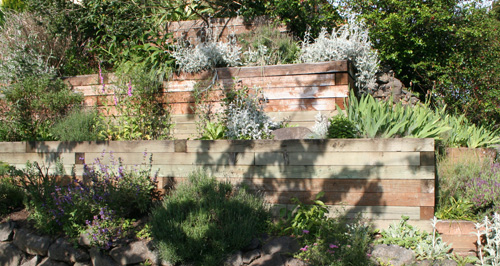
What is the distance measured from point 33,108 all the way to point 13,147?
76 cm

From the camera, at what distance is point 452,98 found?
721 centimetres

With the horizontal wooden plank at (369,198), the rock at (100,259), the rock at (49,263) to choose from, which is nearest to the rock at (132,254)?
the rock at (100,259)

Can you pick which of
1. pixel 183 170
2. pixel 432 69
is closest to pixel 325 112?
pixel 183 170

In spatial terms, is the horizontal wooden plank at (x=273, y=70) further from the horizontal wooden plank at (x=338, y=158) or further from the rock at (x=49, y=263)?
the rock at (x=49, y=263)

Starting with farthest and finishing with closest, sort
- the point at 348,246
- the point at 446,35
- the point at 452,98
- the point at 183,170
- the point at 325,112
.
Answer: the point at 446,35 < the point at 452,98 < the point at 325,112 < the point at 183,170 < the point at 348,246

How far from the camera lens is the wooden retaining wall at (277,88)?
543 cm

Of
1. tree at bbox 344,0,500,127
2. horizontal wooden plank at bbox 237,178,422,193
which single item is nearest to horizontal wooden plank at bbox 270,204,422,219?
horizontal wooden plank at bbox 237,178,422,193

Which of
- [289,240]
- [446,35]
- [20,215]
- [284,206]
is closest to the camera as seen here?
[289,240]

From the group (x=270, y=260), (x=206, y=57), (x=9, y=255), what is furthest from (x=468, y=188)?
(x=9, y=255)

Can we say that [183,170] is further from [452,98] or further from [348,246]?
[452,98]

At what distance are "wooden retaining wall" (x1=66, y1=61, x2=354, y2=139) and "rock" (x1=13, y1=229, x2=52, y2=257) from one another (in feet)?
6.89

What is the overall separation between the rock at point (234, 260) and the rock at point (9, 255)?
2.78 m

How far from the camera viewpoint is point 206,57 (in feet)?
19.5

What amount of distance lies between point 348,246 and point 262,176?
51.9 inches
